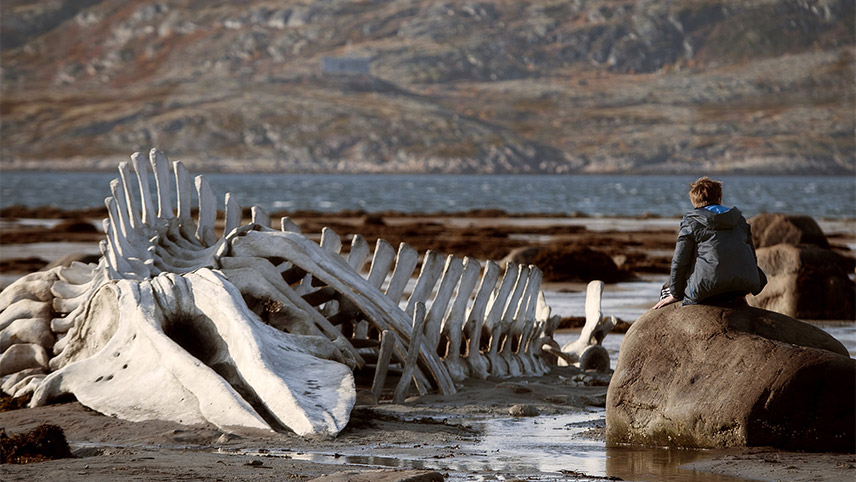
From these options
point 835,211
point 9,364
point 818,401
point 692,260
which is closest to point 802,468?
point 818,401

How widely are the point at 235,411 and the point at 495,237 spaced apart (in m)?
31.7

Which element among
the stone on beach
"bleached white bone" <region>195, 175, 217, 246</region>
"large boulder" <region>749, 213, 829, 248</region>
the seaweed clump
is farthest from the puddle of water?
"large boulder" <region>749, 213, 829, 248</region>

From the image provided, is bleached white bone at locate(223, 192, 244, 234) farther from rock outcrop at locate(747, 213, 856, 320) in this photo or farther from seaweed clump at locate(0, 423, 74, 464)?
rock outcrop at locate(747, 213, 856, 320)

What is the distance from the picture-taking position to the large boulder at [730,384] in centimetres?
688

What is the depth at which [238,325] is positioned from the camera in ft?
25.1

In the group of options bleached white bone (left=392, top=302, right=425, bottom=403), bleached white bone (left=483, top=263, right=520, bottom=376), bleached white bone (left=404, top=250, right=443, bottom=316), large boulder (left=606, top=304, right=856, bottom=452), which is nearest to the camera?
large boulder (left=606, top=304, right=856, bottom=452)

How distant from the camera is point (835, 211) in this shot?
2923 inches

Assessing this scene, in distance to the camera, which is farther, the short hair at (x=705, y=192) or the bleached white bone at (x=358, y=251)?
the bleached white bone at (x=358, y=251)

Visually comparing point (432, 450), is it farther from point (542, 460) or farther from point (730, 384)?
point (730, 384)

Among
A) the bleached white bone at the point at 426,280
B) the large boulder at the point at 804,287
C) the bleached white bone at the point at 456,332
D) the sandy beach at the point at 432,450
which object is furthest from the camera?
the large boulder at the point at 804,287

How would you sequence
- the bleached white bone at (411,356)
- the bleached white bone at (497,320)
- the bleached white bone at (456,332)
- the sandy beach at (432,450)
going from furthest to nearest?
1. the bleached white bone at (497,320)
2. the bleached white bone at (456,332)
3. the bleached white bone at (411,356)
4. the sandy beach at (432,450)

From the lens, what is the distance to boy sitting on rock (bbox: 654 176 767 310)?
7512mm

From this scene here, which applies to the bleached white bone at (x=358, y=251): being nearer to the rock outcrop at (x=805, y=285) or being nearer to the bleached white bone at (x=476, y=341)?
the bleached white bone at (x=476, y=341)

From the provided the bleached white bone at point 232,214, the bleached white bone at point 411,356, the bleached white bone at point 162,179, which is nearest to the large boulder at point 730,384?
the bleached white bone at point 411,356
